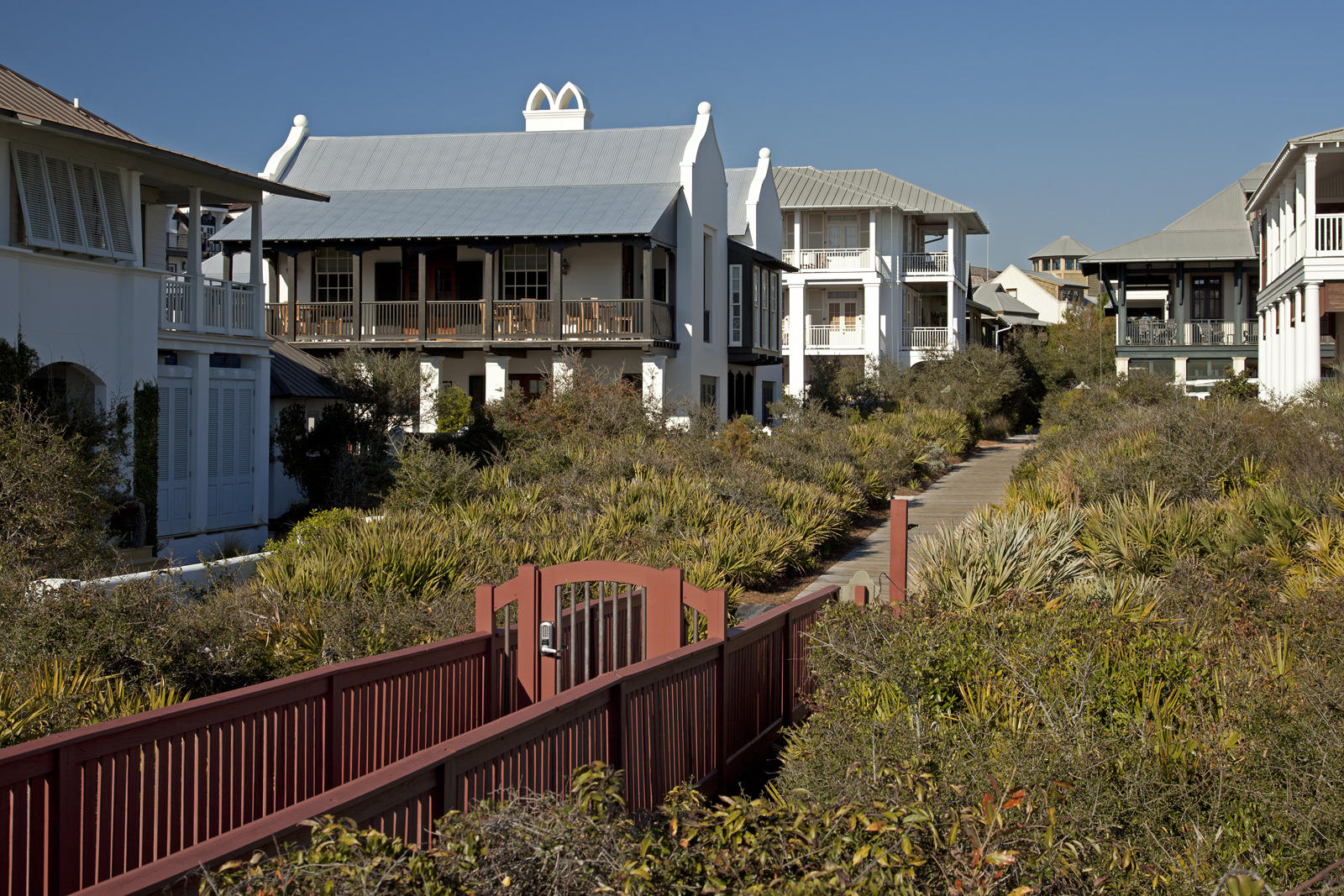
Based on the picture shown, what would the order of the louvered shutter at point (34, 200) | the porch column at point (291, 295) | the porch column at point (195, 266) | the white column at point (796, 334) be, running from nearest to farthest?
1. the louvered shutter at point (34, 200)
2. the porch column at point (195, 266)
3. the porch column at point (291, 295)
4. the white column at point (796, 334)

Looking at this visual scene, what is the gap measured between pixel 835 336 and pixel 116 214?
31641 millimetres

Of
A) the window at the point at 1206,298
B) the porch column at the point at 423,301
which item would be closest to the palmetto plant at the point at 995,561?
the porch column at the point at 423,301

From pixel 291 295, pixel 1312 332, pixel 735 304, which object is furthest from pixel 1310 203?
pixel 291 295

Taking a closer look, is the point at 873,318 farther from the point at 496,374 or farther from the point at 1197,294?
the point at 496,374

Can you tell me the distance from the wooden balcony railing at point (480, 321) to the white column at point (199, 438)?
11316mm

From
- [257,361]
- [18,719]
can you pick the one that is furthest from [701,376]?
[18,719]

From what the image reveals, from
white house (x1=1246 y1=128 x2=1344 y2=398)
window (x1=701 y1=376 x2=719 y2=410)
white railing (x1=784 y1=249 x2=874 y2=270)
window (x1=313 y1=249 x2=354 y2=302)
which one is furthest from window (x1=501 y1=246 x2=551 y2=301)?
white house (x1=1246 y1=128 x2=1344 y2=398)

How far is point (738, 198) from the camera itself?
38.1 m

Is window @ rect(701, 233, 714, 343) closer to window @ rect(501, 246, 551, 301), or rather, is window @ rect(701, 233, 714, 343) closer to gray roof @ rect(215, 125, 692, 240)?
gray roof @ rect(215, 125, 692, 240)

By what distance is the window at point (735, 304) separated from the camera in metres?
34.5

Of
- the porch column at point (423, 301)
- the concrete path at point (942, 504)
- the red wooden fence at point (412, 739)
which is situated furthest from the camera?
the porch column at point (423, 301)

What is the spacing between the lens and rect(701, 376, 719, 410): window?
32719mm

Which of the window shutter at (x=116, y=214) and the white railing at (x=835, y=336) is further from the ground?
the white railing at (x=835, y=336)

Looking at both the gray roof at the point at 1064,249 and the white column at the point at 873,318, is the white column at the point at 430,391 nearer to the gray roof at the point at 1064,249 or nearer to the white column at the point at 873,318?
the white column at the point at 873,318
